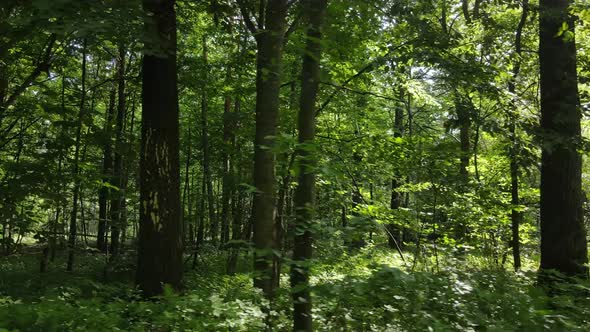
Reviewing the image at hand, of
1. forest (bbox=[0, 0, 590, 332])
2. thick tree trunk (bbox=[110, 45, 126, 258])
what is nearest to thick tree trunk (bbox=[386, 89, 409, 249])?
forest (bbox=[0, 0, 590, 332])

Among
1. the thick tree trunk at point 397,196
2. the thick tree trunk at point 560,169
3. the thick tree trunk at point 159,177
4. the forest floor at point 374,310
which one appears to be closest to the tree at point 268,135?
the forest floor at point 374,310

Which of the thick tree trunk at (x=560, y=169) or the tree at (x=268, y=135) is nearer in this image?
the tree at (x=268, y=135)

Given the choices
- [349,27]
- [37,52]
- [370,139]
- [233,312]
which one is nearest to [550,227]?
[370,139]

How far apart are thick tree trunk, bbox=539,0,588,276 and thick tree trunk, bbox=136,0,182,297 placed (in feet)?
18.9

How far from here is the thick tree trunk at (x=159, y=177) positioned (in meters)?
6.49

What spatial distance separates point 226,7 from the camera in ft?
24.6

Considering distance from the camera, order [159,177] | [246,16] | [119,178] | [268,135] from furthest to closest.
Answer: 1. [119,178]
2. [246,16]
3. [159,177]
4. [268,135]

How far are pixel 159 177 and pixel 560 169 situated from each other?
6.29 m

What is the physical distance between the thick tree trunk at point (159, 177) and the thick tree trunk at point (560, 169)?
5.75 metres

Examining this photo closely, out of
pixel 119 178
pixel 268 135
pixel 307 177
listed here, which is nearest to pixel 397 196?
pixel 119 178

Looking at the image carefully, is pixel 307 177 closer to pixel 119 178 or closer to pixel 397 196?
pixel 119 178

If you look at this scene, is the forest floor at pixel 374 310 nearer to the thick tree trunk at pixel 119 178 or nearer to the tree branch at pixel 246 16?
the thick tree trunk at pixel 119 178

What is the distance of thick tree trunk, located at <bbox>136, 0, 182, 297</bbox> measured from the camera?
6488mm

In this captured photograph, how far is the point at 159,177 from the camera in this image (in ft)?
21.7
